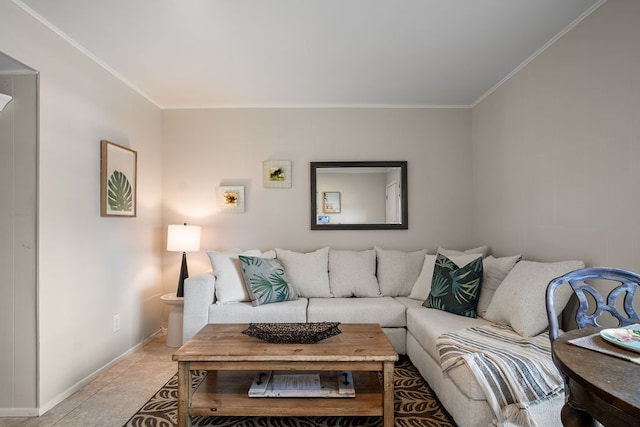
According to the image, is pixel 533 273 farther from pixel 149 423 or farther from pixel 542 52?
pixel 149 423

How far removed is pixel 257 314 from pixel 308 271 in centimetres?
73

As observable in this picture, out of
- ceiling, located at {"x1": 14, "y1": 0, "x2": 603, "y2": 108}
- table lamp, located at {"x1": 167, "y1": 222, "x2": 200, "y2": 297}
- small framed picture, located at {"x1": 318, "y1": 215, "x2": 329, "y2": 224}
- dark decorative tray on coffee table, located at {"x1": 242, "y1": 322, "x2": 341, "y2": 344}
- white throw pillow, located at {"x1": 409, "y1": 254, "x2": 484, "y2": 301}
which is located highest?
ceiling, located at {"x1": 14, "y1": 0, "x2": 603, "y2": 108}

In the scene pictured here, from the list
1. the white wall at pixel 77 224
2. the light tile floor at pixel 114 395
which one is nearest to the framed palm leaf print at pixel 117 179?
the white wall at pixel 77 224

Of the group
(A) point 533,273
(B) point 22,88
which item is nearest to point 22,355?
(B) point 22,88

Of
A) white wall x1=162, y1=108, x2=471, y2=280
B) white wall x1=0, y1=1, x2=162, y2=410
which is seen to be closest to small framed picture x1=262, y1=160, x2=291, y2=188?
white wall x1=162, y1=108, x2=471, y2=280

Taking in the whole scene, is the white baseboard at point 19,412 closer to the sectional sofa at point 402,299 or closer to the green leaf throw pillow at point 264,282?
the sectional sofa at point 402,299

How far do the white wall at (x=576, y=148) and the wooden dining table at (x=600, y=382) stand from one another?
1280 millimetres

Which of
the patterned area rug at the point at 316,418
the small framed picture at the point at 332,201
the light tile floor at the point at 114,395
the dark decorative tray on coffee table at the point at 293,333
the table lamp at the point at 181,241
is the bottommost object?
the light tile floor at the point at 114,395

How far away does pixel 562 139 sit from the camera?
2.66 metres

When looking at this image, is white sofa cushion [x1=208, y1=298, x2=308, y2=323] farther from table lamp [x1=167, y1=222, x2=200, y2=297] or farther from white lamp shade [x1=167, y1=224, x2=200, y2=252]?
white lamp shade [x1=167, y1=224, x2=200, y2=252]

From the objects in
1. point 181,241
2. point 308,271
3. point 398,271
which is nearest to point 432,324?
point 398,271

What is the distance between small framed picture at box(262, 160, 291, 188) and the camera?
4152mm

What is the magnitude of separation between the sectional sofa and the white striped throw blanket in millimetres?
26

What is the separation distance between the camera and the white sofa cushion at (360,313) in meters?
3.20
